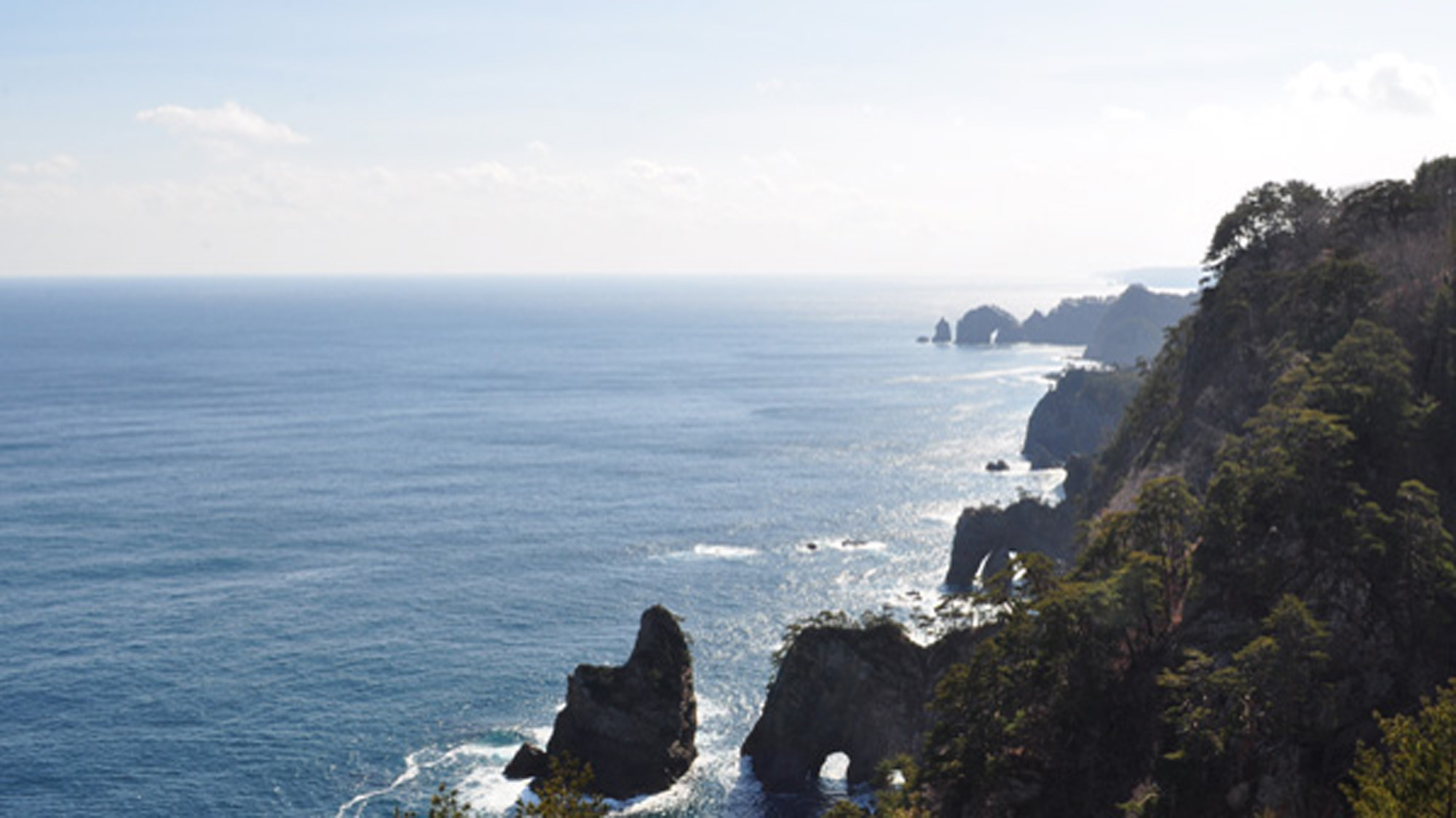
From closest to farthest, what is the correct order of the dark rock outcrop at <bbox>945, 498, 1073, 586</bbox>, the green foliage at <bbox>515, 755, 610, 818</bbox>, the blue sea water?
the green foliage at <bbox>515, 755, 610, 818</bbox>
the blue sea water
the dark rock outcrop at <bbox>945, 498, 1073, 586</bbox>

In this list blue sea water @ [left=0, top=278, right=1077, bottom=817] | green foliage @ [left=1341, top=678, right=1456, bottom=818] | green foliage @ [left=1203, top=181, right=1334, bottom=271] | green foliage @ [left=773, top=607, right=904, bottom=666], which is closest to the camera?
green foliage @ [left=1341, top=678, right=1456, bottom=818]

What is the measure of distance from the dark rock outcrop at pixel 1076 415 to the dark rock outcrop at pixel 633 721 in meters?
110

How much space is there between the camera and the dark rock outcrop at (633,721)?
77.7 metres

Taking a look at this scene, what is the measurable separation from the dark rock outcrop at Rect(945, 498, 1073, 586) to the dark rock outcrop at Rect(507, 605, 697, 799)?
48.2 meters

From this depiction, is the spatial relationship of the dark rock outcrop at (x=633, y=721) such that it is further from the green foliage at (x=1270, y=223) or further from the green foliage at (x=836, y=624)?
the green foliage at (x=1270, y=223)

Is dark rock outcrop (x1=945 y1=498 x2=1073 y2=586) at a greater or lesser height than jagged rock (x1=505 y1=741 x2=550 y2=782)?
greater

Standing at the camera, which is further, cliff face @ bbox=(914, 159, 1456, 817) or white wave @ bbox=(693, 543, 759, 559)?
white wave @ bbox=(693, 543, 759, 559)

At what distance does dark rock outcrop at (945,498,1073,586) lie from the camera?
120500 millimetres

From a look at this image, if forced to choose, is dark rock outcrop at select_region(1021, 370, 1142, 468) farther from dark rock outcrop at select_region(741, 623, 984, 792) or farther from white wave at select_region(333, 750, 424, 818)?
white wave at select_region(333, 750, 424, 818)

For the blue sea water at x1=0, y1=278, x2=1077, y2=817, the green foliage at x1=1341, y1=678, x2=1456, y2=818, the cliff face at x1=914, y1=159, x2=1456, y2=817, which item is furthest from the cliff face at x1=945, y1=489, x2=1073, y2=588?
the green foliage at x1=1341, y1=678, x2=1456, y2=818

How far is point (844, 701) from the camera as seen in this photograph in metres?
80.8

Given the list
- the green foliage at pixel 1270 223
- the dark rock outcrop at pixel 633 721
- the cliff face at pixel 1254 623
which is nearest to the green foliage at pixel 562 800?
the cliff face at pixel 1254 623

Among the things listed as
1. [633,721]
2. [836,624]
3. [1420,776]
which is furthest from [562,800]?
[836,624]

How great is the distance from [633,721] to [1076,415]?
123859mm
